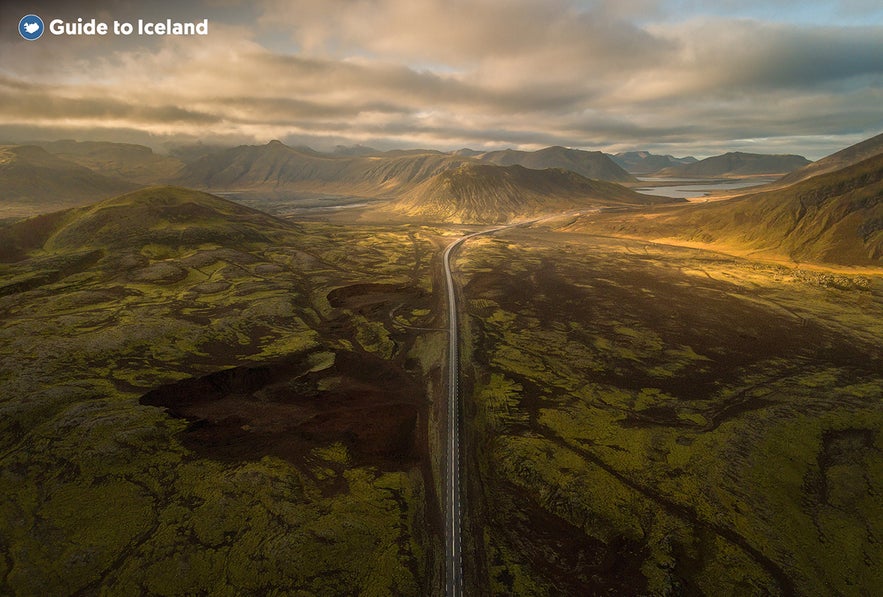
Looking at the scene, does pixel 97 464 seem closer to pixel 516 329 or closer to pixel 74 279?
pixel 516 329

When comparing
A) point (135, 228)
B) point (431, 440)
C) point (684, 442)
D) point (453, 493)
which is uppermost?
point (135, 228)

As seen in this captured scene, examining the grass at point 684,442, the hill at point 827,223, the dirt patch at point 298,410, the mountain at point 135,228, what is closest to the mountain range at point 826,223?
the hill at point 827,223

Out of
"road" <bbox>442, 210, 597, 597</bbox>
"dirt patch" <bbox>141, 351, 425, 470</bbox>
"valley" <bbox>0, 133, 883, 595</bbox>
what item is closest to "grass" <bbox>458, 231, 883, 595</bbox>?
"valley" <bbox>0, 133, 883, 595</bbox>

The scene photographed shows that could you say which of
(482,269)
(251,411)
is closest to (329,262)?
(482,269)

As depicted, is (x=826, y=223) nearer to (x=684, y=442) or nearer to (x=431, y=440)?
(x=684, y=442)

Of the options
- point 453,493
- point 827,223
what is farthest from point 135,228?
point 827,223

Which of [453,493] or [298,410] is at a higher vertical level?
[298,410]
